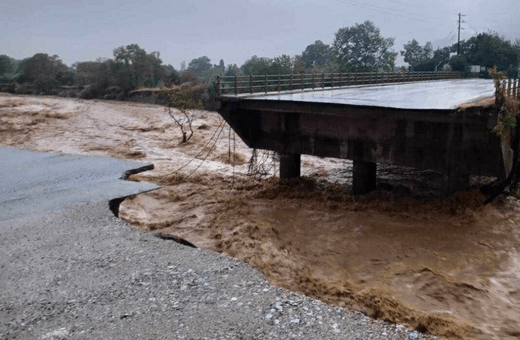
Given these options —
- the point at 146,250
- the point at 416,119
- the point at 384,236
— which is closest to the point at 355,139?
the point at 416,119

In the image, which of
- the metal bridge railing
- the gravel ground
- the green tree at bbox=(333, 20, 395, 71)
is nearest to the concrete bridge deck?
the metal bridge railing

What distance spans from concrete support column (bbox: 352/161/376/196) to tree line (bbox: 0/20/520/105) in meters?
38.4

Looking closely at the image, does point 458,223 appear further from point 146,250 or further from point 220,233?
point 146,250

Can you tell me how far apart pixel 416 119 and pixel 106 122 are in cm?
2924

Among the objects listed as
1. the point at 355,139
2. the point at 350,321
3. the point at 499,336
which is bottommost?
the point at 499,336

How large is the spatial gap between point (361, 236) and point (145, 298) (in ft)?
22.5

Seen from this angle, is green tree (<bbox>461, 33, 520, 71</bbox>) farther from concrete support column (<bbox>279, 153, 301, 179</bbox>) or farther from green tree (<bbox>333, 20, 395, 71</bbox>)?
concrete support column (<bbox>279, 153, 301, 179</bbox>)

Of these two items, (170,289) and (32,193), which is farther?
(32,193)

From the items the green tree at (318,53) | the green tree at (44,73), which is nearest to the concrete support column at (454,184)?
the green tree at (44,73)

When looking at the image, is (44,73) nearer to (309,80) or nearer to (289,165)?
(309,80)

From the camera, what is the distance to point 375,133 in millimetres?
15320

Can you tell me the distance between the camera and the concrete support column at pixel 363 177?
16562 millimetres

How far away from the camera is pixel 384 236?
1341 centimetres

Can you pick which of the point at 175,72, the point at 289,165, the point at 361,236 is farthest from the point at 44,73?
the point at 361,236
